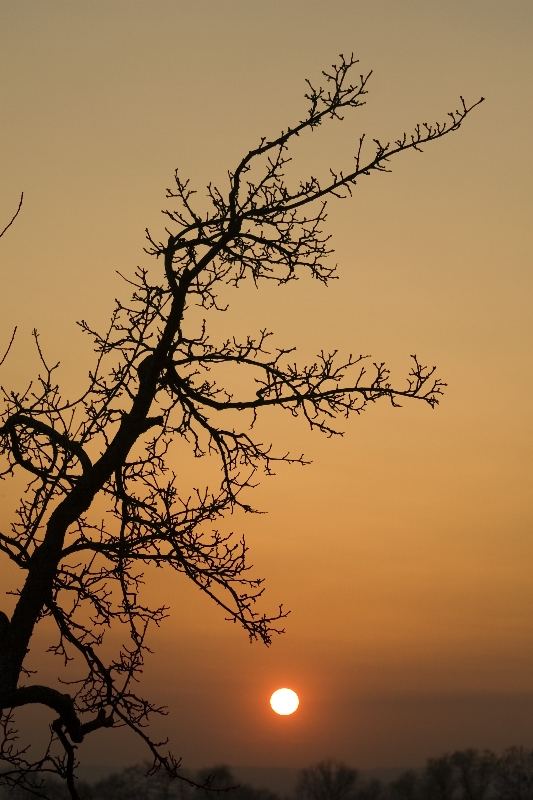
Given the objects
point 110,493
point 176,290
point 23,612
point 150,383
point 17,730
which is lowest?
point 17,730

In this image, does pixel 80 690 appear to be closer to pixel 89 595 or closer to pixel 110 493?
pixel 89 595

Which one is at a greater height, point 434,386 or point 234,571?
point 434,386

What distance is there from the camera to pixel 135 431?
302 inches

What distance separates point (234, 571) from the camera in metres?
7.64

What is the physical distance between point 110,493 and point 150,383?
939 mm

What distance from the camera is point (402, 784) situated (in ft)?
328

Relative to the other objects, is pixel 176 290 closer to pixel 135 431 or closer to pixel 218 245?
pixel 218 245

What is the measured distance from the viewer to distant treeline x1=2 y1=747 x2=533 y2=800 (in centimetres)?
8200

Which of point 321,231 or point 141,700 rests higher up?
point 321,231

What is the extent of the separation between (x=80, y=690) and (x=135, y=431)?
79.8 inches

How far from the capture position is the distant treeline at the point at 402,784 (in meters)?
82.0

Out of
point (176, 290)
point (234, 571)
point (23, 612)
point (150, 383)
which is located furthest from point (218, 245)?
point (23, 612)

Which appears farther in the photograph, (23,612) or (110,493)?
(110,493)

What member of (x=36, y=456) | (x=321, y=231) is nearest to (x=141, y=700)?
(x=36, y=456)
